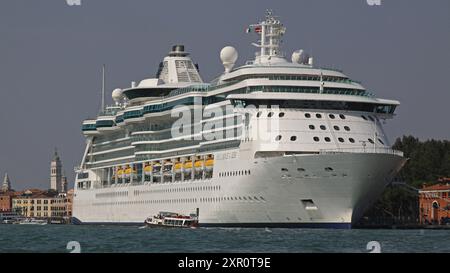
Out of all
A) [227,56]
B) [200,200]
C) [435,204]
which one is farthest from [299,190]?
[435,204]

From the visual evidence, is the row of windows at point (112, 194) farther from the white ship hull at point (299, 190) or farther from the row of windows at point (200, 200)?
the white ship hull at point (299, 190)

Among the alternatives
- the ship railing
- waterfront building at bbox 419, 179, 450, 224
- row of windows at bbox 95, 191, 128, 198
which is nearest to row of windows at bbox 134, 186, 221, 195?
row of windows at bbox 95, 191, 128, 198

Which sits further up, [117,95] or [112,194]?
[117,95]

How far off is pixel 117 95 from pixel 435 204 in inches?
1231

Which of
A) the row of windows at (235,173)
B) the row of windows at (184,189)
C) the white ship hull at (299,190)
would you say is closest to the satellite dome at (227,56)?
the row of windows at (184,189)

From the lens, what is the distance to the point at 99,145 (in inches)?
3676

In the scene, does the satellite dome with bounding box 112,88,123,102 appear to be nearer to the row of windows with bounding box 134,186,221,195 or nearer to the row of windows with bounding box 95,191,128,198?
the row of windows with bounding box 95,191,128,198

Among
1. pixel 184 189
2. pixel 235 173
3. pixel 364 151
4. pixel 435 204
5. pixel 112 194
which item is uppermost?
pixel 364 151

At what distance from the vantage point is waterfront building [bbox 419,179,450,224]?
96062 millimetres

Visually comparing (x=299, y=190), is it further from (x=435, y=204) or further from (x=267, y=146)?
(x=435, y=204)

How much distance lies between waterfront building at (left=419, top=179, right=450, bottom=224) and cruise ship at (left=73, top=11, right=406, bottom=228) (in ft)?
97.0

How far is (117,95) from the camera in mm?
94250

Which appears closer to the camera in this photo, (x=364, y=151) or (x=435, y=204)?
(x=364, y=151)
